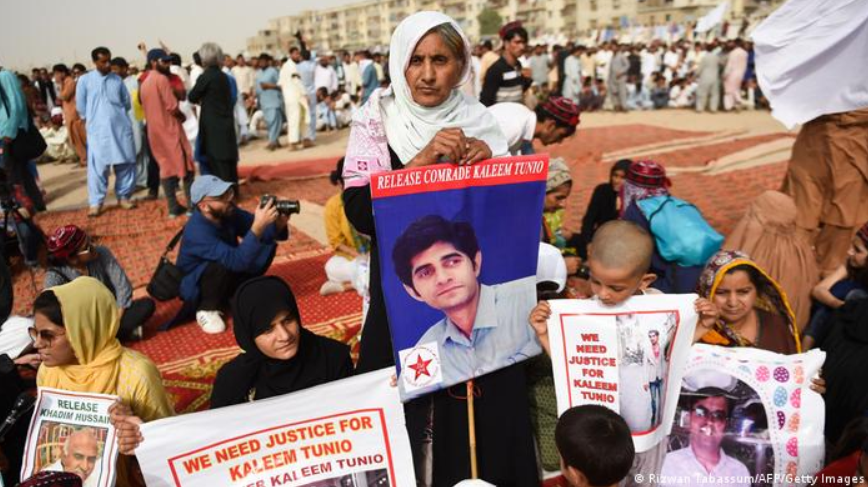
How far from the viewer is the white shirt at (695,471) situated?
2057mm

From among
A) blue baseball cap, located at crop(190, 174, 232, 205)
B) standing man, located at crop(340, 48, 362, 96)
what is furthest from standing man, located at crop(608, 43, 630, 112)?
blue baseball cap, located at crop(190, 174, 232, 205)

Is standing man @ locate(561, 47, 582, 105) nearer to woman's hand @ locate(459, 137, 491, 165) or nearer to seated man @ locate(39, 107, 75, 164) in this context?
seated man @ locate(39, 107, 75, 164)

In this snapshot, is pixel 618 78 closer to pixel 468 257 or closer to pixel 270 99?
pixel 270 99

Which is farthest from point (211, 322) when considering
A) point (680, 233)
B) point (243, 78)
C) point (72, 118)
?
point (243, 78)

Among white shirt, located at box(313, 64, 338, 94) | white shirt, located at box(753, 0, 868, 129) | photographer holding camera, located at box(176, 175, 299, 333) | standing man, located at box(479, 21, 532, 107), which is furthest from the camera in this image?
white shirt, located at box(313, 64, 338, 94)

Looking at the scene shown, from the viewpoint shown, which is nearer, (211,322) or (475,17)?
(211,322)

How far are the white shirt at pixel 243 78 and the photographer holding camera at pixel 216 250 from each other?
12.0m

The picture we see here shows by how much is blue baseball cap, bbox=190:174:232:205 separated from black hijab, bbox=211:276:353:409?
7.13 feet

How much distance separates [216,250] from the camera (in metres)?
4.14

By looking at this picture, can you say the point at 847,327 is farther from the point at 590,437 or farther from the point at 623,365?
the point at 590,437

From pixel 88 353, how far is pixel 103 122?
582 centimetres

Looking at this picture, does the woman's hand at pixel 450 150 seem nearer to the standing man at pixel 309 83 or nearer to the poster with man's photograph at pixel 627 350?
the poster with man's photograph at pixel 627 350

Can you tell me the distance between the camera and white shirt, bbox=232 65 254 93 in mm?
15344

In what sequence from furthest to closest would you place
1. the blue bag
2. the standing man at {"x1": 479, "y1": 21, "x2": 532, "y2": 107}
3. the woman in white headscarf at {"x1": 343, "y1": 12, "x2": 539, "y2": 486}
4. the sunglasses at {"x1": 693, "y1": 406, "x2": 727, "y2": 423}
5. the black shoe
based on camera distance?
the black shoe, the standing man at {"x1": 479, "y1": 21, "x2": 532, "y2": 107}, the blue bag, the sunglasses at {"x1": 693, "y1": 406, "x2": 727, "y2": 423}, the woman in white headscarf at {"x1": 343, "y1": 12, "x2": 539, "y2": 486}
